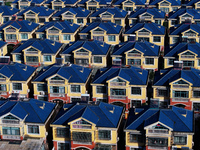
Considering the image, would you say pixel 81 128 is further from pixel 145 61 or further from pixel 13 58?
pixel 13 58

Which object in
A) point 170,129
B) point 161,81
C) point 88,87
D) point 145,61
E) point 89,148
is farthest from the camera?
point 145,61

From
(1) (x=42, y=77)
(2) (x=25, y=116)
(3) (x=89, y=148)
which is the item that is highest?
(1) (x=42, y=77)

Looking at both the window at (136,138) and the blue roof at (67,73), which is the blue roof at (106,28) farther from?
the window at (136,138)

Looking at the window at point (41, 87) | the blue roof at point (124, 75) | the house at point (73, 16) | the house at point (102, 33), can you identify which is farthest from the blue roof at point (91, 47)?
the house at point (73, 16)

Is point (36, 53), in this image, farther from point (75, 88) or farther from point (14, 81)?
point (75, 88)

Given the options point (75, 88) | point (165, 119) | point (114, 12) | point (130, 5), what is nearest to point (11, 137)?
point (75, 88)

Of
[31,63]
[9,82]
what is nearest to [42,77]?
[9,82]

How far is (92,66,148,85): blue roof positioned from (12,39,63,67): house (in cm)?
1899

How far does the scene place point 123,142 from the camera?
72.8m

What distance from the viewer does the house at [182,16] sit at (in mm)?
118375

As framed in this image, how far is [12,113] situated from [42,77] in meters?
16.7

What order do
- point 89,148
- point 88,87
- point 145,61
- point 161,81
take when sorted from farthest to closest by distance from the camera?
1. point 145,61
2. point 88,87
3. point 161,81
4. point 89,148

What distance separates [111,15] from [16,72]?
148 ft

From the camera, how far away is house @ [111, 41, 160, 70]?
9500cm
